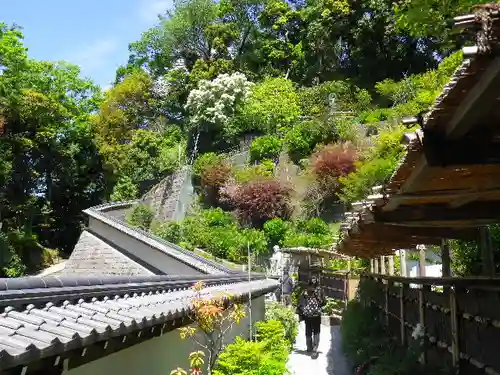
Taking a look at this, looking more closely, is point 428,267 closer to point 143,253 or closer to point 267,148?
point 143,253

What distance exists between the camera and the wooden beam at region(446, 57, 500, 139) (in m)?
1.76

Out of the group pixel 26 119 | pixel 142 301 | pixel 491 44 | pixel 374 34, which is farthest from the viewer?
pixel 374 34

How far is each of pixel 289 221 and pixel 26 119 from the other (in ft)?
46.3

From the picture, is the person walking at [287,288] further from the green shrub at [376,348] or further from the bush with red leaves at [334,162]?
the green shrub at [376,348]

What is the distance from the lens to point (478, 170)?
126 inches

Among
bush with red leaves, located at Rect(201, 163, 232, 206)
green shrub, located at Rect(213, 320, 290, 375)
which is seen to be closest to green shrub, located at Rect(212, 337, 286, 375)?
green shrub, located at Rect(213, 320, 290, 375)

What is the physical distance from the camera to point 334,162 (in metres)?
24.3

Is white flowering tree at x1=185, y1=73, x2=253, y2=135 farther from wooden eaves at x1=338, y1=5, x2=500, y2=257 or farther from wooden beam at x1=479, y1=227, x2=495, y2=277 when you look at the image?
wooden eaves at x1=338, y1=5, x2=500, y2=257

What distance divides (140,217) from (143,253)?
11.2 meters

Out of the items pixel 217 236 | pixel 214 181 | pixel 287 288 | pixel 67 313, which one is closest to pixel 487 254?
pixel 67 313

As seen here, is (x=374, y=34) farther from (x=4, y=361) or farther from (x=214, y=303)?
(x=4, y=361)

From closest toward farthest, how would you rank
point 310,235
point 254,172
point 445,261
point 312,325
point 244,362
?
1. point 244,362
2. point 445,261
3. point 312,325
4. point 310,235
5. point 254,172

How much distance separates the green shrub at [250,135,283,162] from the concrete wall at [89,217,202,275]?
13.6 metres

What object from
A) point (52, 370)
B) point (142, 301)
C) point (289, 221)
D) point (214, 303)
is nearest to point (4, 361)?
point (52, 370)
